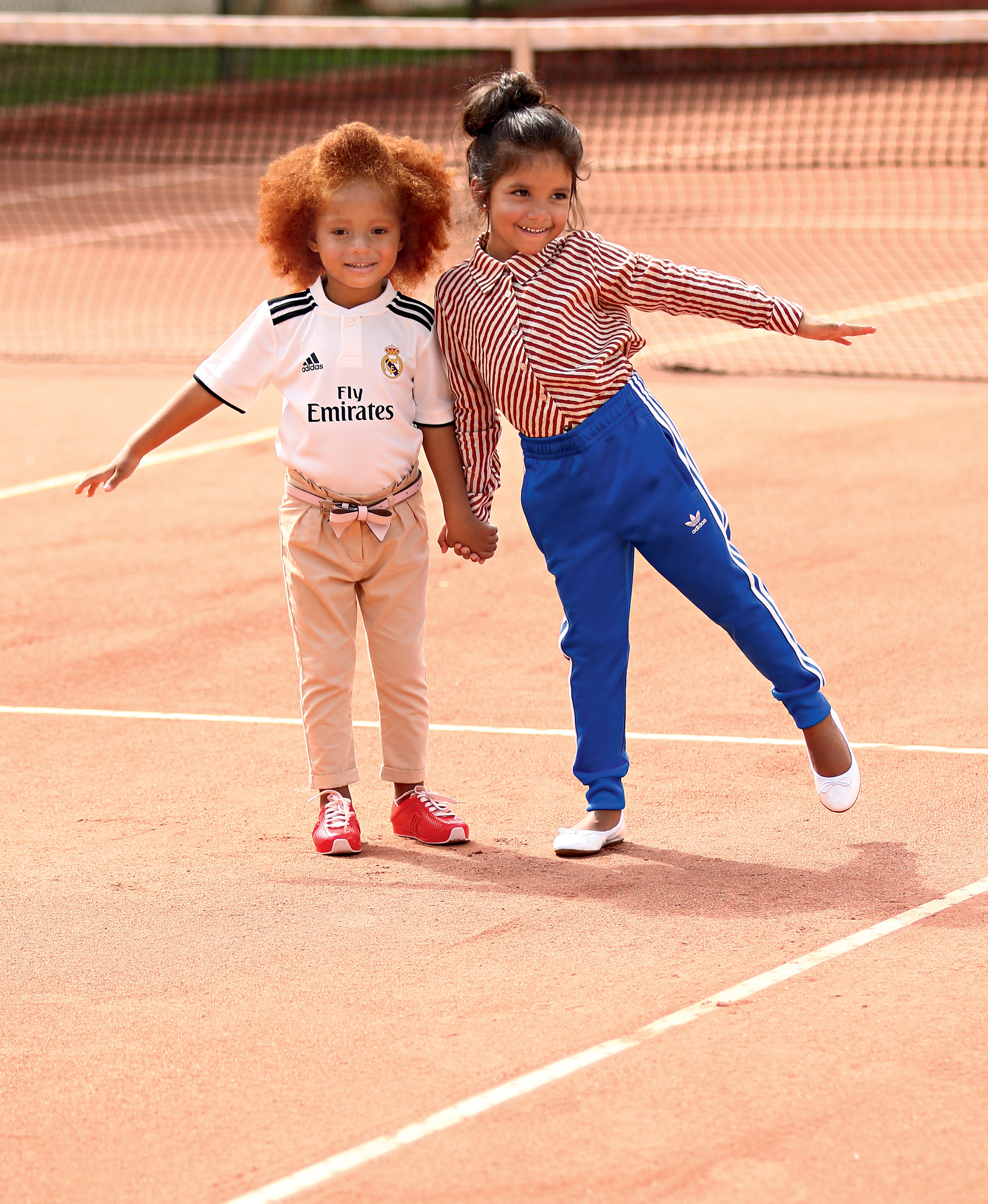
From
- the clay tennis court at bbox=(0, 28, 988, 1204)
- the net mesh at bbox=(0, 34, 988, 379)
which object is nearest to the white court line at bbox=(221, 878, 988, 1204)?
the clay tennis court at bbox=(0, 28, 988, 1204)

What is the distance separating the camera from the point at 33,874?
4055mm

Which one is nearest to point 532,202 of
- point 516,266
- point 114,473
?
point 516,266

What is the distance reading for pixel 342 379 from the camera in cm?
Answer: 402

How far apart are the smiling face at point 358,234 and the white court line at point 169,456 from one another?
3.86m

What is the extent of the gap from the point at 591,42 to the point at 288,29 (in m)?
1.81

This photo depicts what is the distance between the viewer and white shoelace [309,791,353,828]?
4.13m

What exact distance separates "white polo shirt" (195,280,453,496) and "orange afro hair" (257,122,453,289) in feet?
0.48

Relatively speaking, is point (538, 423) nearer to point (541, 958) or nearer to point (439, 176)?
point (439, 176)

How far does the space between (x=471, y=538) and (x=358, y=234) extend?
0.74 meters

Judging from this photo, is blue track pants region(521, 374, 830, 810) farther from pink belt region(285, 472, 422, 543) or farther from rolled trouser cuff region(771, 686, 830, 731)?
pink belt region(285, 472, 422, 543)

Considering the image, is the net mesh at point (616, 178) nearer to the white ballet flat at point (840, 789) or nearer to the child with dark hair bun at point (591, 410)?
the child with dark hair bun at point (591, 410)

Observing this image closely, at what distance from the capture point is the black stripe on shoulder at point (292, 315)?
4.06 m

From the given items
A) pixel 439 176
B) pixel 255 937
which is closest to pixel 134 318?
pixel 439 176

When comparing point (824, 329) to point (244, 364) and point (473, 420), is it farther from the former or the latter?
point (244, 364)
